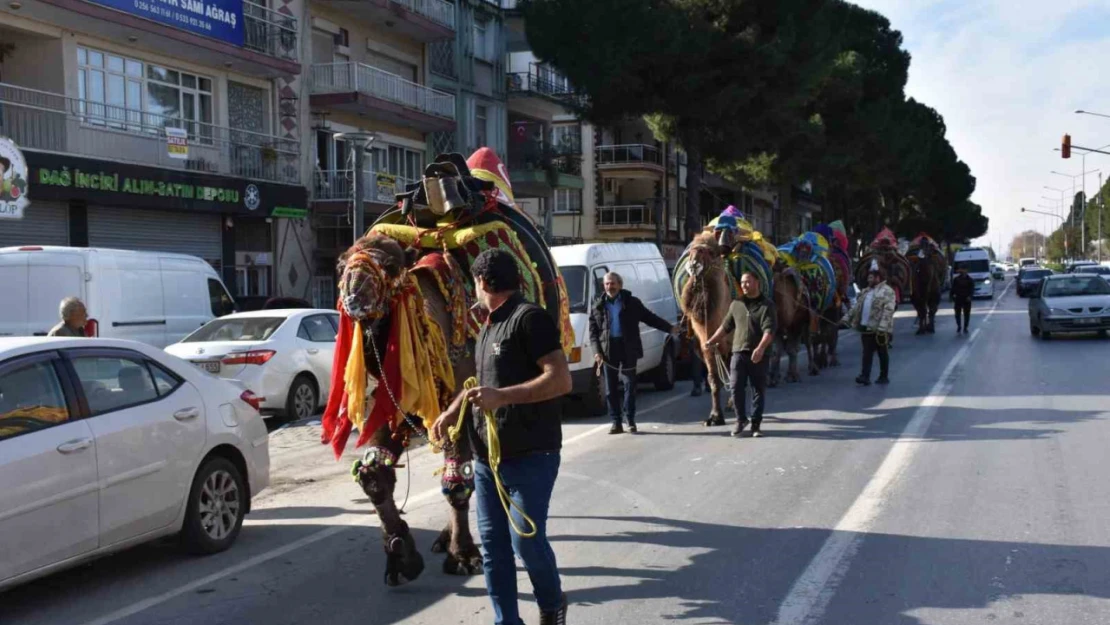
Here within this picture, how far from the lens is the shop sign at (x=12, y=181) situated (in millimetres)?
18078

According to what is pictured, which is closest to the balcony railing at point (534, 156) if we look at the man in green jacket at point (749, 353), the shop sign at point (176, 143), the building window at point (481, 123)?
the building window at point (481, 123)

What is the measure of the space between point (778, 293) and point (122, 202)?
1372cm

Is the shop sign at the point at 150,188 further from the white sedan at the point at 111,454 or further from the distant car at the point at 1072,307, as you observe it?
the distant car at the point at 1072,307

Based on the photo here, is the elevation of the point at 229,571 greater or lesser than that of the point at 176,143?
lesser

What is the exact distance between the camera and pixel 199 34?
23.6 meters

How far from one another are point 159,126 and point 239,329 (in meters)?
11.5

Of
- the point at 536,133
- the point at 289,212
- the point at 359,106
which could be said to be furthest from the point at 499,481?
the point at 536,133

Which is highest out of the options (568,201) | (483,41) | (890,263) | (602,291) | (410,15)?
(483,41)

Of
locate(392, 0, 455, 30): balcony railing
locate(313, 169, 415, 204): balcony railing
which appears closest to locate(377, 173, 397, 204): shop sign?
locate(313, 169, 415, 204): balcony railing

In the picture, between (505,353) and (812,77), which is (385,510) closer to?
(505,353)

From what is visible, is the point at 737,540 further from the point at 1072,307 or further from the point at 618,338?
the point at 1072,307

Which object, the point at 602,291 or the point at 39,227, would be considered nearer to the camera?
the point at 602,291

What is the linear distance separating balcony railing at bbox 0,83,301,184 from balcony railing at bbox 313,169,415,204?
1.02 metres

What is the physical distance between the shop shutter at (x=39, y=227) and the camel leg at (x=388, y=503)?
16644 mm
